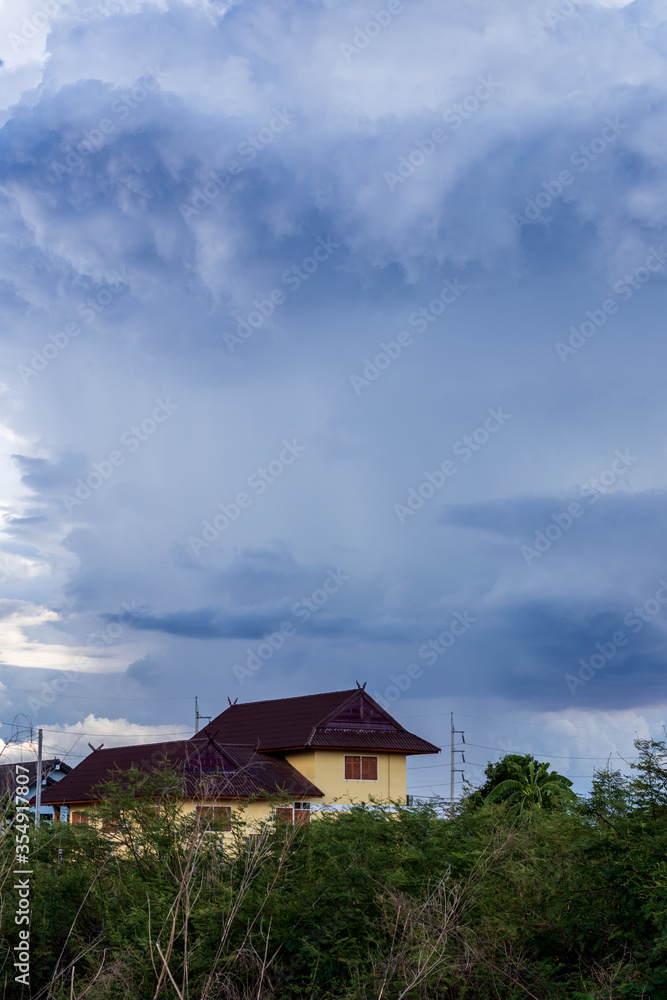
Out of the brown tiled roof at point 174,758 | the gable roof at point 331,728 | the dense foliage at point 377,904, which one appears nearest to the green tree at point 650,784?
the dense foliage at point 377,904

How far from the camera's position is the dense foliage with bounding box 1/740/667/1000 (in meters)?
8.59

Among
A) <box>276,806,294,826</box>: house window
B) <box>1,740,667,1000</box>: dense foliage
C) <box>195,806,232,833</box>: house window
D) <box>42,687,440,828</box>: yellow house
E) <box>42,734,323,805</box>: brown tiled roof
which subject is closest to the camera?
<box>1,740,667,1000</box>: dense foliage

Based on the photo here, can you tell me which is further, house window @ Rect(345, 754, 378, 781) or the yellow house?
house window @ Rect(345, 754, 378, 781)

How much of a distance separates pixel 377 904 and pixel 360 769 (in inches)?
1224

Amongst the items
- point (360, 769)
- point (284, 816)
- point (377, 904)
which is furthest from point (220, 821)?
point (360, 769)

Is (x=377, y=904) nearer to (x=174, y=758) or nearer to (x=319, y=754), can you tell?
(x=174, y=758)

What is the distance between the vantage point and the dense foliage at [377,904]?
859 centimetres

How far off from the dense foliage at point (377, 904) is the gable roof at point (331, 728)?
92.3 ft

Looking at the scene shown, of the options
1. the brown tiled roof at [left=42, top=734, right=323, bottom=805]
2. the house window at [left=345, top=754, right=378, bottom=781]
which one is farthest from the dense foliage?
the house window at [left=345, top=754, right=378, bottom=781]

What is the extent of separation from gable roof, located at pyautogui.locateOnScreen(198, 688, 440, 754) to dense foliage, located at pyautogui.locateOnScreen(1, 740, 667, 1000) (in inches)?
1108

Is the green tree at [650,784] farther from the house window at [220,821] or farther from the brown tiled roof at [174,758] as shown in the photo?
the brown tiled roof at [174,758]

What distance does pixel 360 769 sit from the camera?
39906mm

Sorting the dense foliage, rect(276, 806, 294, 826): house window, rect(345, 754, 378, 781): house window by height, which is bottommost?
rect(345, 754, 378, 781): house window

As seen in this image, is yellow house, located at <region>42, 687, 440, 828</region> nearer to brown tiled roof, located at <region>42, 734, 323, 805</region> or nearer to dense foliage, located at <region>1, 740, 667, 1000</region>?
brown tiled roof, located at <region>42, 734, 323, 805</region>
